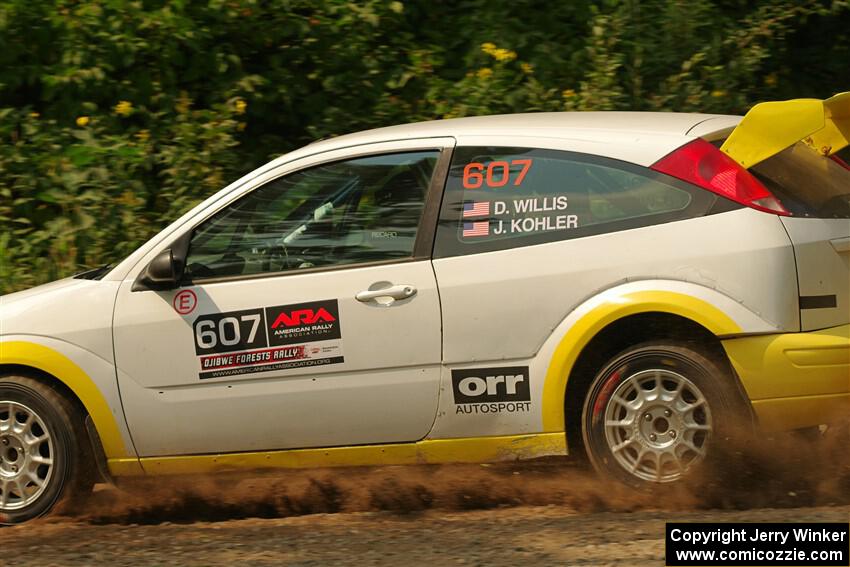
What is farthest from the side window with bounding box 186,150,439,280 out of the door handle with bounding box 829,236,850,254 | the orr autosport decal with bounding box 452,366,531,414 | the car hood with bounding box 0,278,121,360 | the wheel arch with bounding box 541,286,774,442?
the door handle with bounding box 829,236,850,254

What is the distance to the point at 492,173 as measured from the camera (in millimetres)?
5082

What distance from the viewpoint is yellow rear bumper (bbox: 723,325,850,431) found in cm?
459

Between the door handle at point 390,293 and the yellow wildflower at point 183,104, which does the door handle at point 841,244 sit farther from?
the yellow wildflower at point 183,104

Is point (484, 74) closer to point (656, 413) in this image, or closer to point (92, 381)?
point (92, 381)

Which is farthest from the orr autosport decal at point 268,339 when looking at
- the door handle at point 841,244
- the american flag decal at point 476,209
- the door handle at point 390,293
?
the door handle at point 841,244

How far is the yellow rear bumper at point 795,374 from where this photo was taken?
4.59 m

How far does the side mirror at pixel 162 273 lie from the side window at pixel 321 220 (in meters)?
0.08

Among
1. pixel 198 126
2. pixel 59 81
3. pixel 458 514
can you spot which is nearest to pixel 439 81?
pixel 198 126

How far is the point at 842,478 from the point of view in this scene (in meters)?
4.96

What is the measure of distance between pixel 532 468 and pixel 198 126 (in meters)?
4.49

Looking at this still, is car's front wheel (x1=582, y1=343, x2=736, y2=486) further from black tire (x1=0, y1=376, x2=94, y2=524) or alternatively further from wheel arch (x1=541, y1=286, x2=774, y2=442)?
black tire (x1=0, y1=376, x2=94, y2=524)

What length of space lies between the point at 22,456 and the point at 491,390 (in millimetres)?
2155

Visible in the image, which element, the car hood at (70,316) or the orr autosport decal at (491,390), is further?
the car hood at (70,316)

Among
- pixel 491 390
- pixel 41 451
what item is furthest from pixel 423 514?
pixel 41 451
